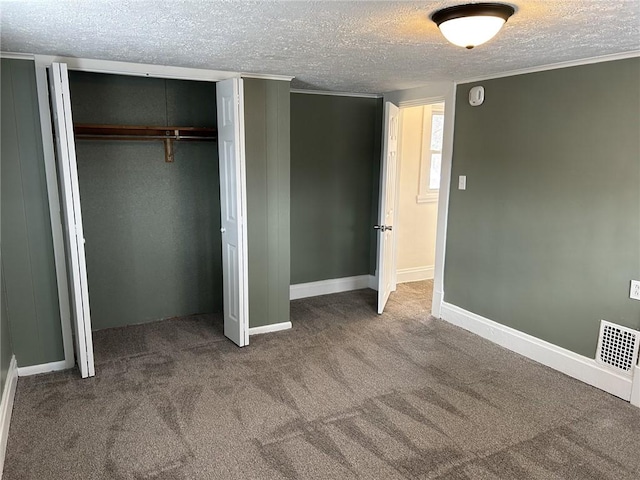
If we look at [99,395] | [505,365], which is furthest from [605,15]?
[99,395]

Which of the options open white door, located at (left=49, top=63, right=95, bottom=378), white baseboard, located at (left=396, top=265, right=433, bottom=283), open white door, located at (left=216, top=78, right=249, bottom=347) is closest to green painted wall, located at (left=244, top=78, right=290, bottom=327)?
open white door, located at (left=216, top=78, right=249, bottom=347)

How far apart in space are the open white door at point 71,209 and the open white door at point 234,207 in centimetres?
107

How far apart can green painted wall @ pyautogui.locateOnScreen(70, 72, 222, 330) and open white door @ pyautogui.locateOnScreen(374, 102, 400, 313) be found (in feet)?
5.22

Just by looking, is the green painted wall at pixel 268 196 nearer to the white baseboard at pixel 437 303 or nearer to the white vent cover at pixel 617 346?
the white baseboard at pixel 437 303

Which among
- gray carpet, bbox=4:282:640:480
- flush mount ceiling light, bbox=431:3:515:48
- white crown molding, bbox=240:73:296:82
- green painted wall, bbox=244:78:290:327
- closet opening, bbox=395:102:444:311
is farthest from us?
closet opening, bbox=395:102:444:311

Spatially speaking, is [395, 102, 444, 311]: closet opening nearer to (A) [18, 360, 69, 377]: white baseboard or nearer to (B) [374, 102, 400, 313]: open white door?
(B) [374, 102, 400, 313]: open white door

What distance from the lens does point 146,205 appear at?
4191 millimetres

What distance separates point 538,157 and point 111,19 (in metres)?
2.94

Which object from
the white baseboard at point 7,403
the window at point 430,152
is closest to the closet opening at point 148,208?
the white baseboard at point 7,403

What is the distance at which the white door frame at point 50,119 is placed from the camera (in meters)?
→ 3.03

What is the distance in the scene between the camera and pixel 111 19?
211 centimetres

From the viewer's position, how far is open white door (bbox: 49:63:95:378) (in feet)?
9.36

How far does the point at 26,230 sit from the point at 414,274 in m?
4.16

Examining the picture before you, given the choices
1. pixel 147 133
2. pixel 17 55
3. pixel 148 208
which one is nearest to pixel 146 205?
pixel 148 208
